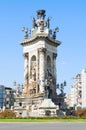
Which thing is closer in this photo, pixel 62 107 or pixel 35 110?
pixel 35 110

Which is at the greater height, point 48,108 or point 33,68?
point 33,68

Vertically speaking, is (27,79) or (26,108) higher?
(27,79)

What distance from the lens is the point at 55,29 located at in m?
126

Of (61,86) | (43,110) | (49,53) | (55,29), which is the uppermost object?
(55,29)

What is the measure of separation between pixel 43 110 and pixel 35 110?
3568 mm

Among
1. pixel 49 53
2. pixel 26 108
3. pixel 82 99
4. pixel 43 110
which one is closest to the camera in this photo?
pixel 43 110

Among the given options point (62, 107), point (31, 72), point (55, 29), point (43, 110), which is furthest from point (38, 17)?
point (43, 110)

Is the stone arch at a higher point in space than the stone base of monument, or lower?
higher

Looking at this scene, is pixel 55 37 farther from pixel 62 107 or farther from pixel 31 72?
pixel 62 107

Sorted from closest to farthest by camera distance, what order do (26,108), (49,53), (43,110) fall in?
(43,110) → (26,108) → (49,53)

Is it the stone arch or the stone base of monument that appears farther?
the stone arch

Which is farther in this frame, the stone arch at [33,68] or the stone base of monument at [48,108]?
the stone arch at [33,68]

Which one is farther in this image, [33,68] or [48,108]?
[33,68]

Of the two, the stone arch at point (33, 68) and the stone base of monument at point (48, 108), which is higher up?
the stone arch at point (33, 68)
